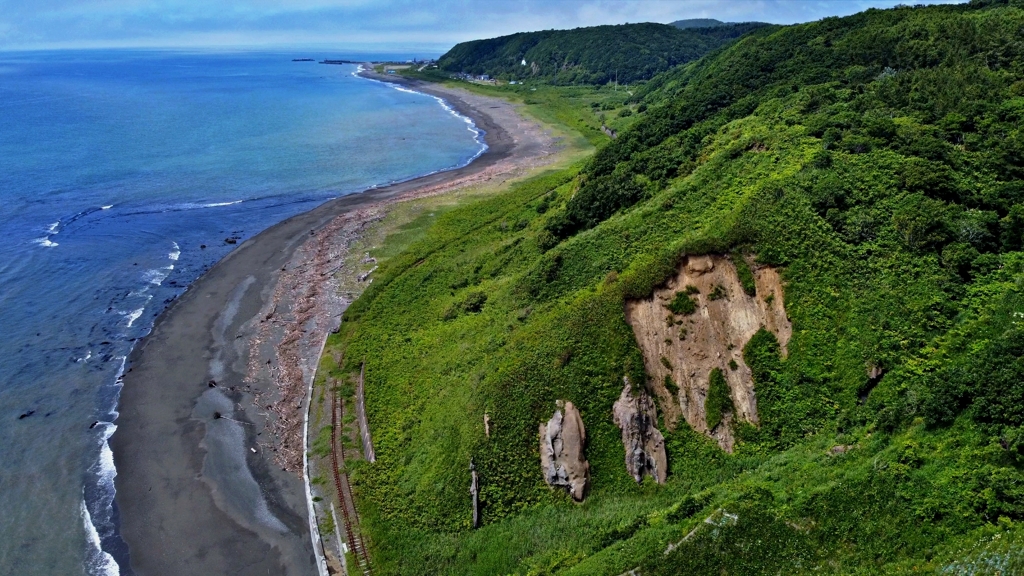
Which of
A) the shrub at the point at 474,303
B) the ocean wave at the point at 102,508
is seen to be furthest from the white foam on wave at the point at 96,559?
the shrub at the point at 474,303

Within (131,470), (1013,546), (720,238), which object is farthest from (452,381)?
(1013,546)

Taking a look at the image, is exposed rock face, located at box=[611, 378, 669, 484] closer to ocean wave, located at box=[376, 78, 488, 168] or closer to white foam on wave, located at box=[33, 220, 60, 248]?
white foam on wave, located at box=[33, 220, 60, 248]

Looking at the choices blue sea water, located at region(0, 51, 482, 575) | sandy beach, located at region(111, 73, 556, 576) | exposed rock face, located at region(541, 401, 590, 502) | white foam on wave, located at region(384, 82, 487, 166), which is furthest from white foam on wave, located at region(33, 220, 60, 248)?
exposed rock face, located at region(541, 401, 590, 502)

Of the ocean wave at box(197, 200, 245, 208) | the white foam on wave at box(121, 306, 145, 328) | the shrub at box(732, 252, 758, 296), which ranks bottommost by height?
the white foam on wave at box(121, 306, 145, 328)

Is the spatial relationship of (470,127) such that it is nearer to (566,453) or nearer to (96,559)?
(566,453)

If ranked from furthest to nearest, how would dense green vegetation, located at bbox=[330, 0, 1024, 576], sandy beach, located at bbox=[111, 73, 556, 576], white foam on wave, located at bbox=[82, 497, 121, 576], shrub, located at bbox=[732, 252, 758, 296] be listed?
shrub, located at bbox=[732, 252, 758, 296] < sandy beach, located at bbox=[111, 73, 556, 576] < white foam on wave, located at bbox=[82, 497, 121, 576] < dense green vegetation, located at bbox=[330, 0, 1024, 576]

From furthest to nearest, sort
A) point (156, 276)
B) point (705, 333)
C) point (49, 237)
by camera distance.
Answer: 1. point (49, 237)
2. point (156, 276)
3. point (705, 333)

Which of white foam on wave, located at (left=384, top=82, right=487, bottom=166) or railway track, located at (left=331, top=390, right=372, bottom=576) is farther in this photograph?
white foam on wave, located at (left=384, top=82, right=487, bottom=166)

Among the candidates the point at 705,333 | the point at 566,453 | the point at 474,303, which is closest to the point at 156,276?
the point at 474,303
